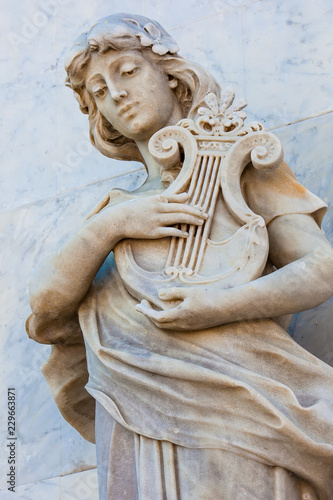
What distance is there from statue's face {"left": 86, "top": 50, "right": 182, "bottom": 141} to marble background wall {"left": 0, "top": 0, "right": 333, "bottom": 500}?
972 mm

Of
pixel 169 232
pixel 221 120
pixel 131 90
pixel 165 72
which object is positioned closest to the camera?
pixel 169 232

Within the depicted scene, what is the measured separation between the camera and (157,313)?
423 cm

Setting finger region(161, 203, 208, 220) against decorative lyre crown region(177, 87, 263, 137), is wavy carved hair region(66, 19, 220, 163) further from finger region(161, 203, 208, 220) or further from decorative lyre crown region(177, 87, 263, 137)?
finger region(161, 203, 208, 220)

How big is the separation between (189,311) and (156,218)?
1.47ft

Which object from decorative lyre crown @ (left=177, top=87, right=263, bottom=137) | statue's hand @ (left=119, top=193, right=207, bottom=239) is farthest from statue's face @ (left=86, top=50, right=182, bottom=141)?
statue's hand @ (left=119, top=193, right=207, bottom=239)

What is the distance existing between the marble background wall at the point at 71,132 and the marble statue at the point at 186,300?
0.69 meters

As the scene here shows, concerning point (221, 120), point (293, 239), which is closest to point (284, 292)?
point (293, 239)

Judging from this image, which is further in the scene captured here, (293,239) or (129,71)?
(129,71)

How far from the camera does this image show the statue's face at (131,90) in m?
4.85

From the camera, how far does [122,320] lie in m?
Answer: 4.43

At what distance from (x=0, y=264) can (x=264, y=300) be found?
92.3 inches

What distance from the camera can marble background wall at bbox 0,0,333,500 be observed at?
5.57m

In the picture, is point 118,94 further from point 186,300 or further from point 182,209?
point 186,300

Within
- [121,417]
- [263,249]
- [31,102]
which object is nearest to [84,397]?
[121,417]
